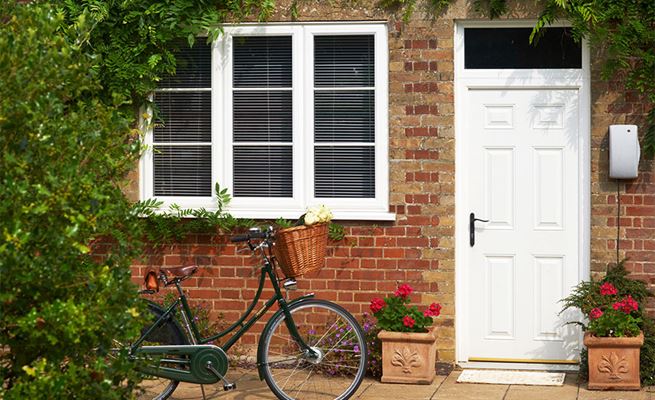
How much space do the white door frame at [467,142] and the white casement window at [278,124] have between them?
0.57 meters

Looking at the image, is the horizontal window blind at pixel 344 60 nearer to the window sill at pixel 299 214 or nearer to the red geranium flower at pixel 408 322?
the window sill at pixel 299 214

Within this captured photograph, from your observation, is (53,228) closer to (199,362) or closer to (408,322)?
(199,362)

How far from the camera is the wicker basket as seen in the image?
7438 millimetres

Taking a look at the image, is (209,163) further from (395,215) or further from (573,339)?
(573,339)

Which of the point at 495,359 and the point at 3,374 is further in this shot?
the point at 495,359

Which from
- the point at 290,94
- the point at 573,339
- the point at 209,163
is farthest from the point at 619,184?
the point at 209,163

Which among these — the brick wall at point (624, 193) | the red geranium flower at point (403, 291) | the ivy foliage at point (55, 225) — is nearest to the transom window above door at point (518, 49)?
the brick wall at point (624, 193)

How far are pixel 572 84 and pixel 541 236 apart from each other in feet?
3.89

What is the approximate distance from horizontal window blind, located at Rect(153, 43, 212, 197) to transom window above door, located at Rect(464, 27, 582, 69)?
2143 mm

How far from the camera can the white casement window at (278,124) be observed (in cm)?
923

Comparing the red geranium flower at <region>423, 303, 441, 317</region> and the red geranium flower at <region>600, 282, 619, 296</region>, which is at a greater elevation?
the red geranium flower at <region>600, 282, 619, 296</region>

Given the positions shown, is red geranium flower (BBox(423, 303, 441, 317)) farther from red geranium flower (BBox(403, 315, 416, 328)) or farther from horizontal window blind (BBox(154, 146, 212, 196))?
horizontal window blind (BBox(154, 146, 212, 196))

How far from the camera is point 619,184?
347 inches

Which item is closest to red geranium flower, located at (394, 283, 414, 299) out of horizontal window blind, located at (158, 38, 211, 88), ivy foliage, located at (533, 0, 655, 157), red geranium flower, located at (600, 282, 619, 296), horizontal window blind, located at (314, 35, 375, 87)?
red geranium flower, located at (600, 282, 619, 296)
